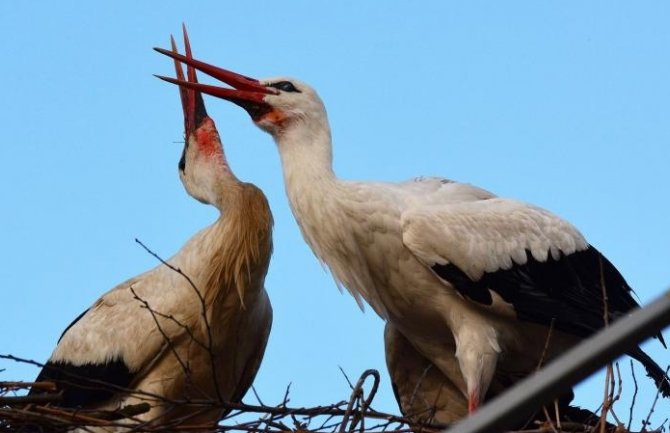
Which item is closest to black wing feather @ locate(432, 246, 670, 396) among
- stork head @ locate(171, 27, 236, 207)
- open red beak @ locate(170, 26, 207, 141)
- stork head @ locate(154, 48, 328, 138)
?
stork head @ locate(154, 48, 328, 138)

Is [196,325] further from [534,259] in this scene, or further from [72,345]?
[534,259]

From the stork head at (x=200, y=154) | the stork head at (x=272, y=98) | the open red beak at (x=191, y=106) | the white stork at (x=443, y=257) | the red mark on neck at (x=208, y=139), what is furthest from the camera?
the open red beak at (x=191, y=106)

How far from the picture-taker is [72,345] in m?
5.62

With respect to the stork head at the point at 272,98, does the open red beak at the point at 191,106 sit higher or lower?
higher

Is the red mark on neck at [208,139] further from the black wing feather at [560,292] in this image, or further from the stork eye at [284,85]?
the black wing feather at [560,292]

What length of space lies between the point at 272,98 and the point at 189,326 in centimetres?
115

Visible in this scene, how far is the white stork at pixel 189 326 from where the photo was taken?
523 cm

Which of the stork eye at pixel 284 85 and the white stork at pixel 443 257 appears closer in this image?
the white stork at pixel 443 257

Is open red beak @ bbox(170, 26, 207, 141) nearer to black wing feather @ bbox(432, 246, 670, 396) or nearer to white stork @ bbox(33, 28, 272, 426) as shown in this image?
white stork @ bbox(33, 28, 272, 426)

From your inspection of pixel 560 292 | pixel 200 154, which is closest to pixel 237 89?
pixel 200 154

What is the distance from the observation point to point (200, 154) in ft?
19.9

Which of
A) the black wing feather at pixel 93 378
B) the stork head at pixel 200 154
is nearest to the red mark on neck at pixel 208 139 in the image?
the stork head at pixel 200 154

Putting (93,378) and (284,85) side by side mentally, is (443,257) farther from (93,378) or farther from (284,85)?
(93,378)

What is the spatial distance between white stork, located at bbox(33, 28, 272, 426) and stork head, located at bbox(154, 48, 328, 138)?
0.65 metres
